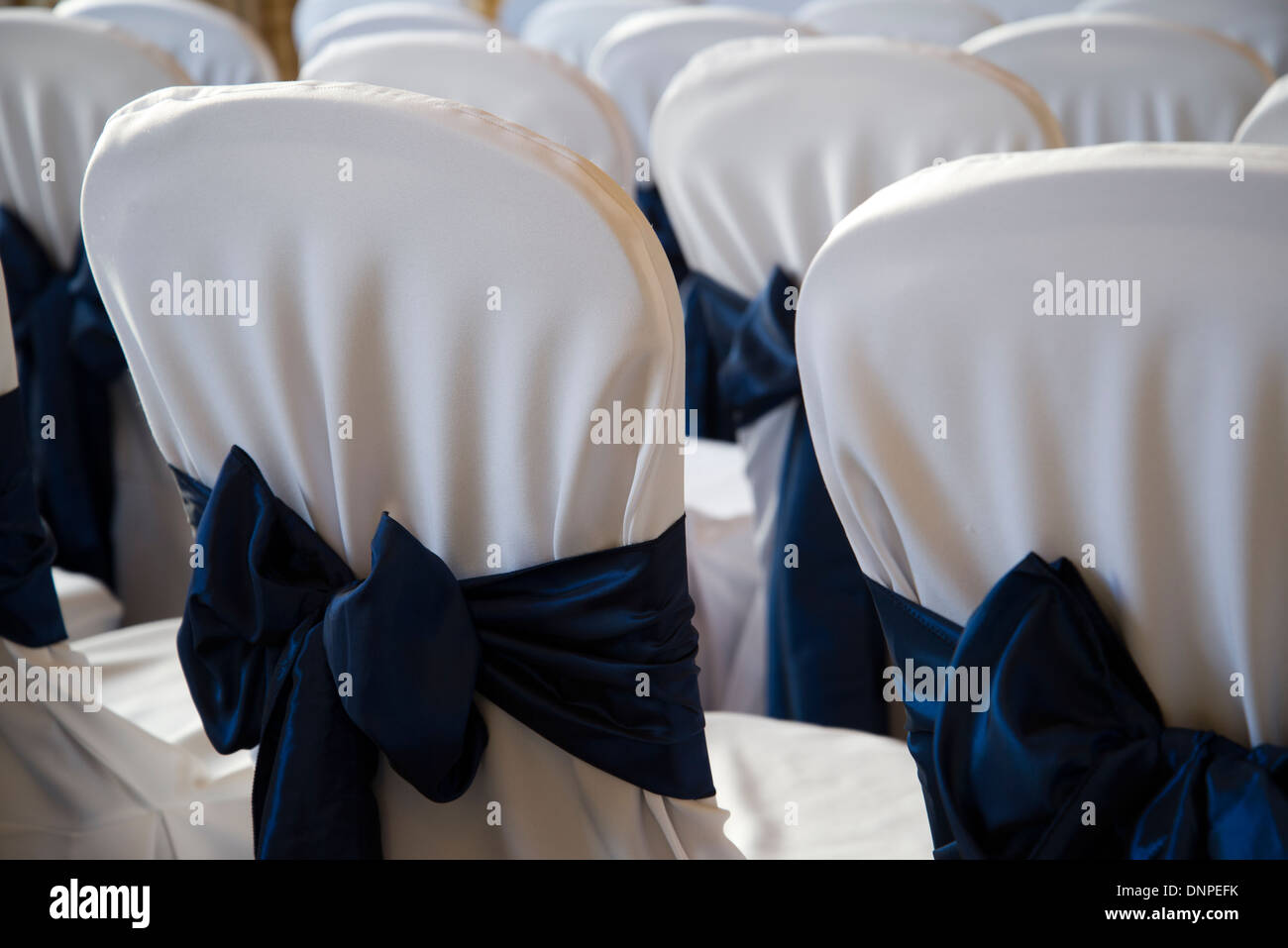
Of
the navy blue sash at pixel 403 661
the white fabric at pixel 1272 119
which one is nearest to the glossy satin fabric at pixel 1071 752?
the navy blue sash at pixel 403 661

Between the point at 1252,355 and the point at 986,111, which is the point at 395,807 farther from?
Answer: the point at 986,111

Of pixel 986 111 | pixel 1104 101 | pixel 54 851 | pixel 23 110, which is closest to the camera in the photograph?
Answer: pixel 54 851

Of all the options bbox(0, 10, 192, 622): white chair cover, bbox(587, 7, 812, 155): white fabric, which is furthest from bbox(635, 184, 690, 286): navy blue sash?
bbox(0, 10, 192, 622): white chair cover

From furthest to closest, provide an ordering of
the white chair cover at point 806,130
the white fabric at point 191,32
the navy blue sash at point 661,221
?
the white fabric at point 191,32 → the navy blue sash at point 661,221 → the white chair cover at point 806,130

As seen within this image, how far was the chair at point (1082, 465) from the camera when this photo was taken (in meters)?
0.69

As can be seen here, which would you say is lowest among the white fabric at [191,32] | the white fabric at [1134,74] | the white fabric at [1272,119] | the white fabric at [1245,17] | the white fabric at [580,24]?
the white fabric at [1272,119]

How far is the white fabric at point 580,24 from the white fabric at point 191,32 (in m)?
0.85

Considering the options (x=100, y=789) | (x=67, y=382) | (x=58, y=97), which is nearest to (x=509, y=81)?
(x=58, y=97)

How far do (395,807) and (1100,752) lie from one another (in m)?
0.55

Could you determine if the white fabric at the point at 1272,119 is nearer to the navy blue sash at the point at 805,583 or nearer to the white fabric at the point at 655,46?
the navy blue sash at the point at 805,583

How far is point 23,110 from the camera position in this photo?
1787 millimetres

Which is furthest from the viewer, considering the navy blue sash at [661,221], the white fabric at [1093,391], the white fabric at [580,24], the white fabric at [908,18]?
the white fabric at [580,24]

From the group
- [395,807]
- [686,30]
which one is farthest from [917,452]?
[686,30]

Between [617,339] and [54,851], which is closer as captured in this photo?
[617,339]
